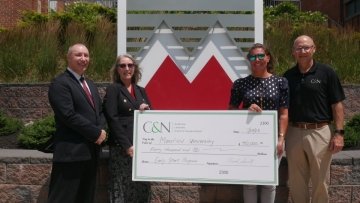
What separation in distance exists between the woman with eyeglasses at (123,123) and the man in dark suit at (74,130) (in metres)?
0.15

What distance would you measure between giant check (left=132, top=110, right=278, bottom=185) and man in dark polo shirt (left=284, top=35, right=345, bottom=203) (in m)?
0.35

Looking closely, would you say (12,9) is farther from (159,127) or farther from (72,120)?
(72,120)

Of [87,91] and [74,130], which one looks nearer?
[74,130]

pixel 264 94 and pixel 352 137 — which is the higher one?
pixel 264 94

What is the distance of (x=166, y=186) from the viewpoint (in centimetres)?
522

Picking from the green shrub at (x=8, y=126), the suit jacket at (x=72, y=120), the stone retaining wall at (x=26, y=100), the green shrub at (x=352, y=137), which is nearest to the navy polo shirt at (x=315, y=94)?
the green shrub at (x=352, y=137)

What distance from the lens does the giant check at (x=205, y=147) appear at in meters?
4.32

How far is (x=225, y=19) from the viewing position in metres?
6.12

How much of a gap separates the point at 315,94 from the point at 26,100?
17.5 feet

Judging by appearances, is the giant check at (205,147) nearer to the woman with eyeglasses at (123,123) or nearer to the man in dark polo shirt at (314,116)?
the woman with eyeglasses at (123,123)

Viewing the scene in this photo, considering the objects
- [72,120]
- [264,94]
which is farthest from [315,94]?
[72,120]

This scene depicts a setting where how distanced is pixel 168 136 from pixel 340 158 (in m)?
2.01

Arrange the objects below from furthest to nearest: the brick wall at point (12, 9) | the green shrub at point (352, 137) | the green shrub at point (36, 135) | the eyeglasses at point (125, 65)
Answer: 1. the brick wall at point (12, 9)
2. the green shrub at point (352, 137)
3. the green shrub at point (36, 135)
4. the eyeglasses at point (125, 65)

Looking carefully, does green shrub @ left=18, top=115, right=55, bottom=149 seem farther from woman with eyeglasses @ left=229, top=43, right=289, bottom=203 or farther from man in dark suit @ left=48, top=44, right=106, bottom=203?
woman with eyeglasses @ left=229, top=43, right=289, bottom=203
